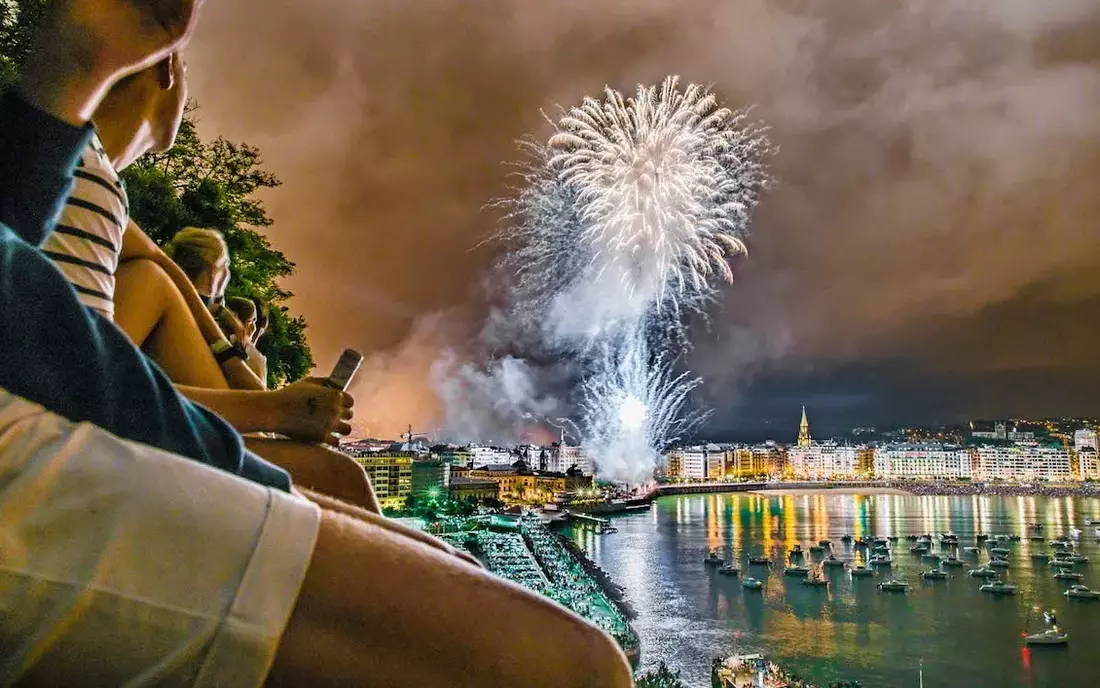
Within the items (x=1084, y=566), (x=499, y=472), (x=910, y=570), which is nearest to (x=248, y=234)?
(x=910, y=570)

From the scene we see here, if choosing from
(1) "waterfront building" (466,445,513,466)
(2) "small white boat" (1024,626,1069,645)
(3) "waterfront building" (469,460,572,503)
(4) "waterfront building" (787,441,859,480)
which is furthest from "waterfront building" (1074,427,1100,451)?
(2) "small white boat" (1024,626,1069,645)

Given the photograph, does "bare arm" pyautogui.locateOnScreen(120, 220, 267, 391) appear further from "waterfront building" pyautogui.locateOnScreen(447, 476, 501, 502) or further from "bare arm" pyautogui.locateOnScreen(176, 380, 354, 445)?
"waterfront building" pyautogui.locateOnScreen(447, 476, 501, 502)

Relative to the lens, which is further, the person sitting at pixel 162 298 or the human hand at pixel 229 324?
the human hand at pixel 229 324

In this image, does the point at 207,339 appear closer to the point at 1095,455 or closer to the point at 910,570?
the point at 910,570

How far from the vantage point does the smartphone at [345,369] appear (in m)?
1.21

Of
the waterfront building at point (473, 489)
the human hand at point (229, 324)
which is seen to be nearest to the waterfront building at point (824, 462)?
the waterfront building at point (473, 489)

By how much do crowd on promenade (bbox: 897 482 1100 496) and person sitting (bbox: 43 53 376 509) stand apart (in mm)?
90095

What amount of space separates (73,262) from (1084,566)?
134 feet

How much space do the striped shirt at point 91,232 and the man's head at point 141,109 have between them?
0.15 m

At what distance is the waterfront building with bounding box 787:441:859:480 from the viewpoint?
333 feet

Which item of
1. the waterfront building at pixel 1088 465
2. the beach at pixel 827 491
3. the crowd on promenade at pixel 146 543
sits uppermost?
the waterfront building at pixel 1088 465

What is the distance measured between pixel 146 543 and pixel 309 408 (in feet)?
2.33

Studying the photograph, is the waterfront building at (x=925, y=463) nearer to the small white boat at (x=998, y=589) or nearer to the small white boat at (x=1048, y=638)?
the small white boat at (x=998, y=589)

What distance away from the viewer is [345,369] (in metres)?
1.22
